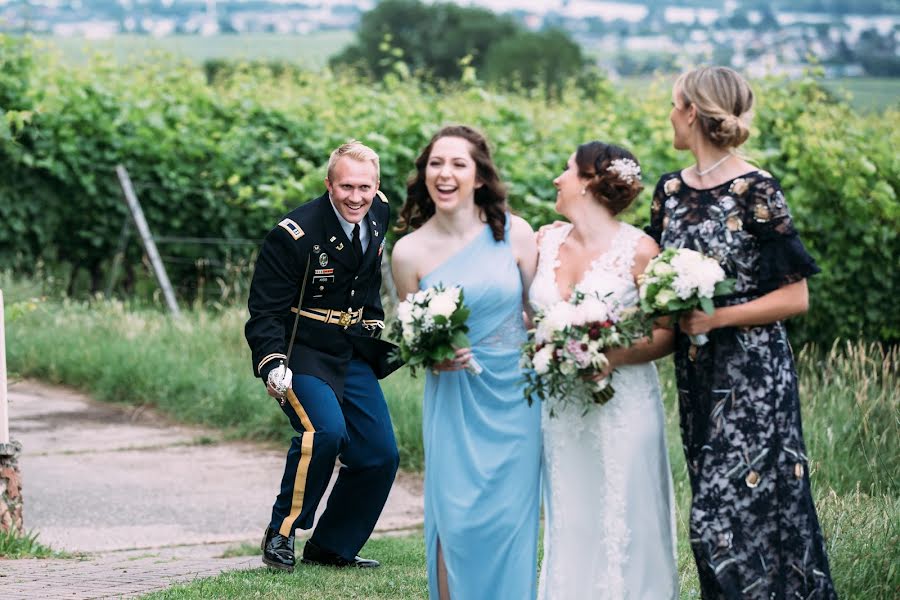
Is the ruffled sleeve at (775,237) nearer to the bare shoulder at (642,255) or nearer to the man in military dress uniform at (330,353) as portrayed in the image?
the bare shoulder at (642,255)

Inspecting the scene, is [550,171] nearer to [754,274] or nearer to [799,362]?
[799,362]

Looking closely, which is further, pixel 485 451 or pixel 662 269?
pixel 485 451

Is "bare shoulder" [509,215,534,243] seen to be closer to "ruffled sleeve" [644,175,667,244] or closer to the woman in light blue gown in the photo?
the woman in light blue gown

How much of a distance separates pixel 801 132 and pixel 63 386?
22.7 ft

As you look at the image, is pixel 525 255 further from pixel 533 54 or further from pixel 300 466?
pixel 533 54

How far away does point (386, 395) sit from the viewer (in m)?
9.44

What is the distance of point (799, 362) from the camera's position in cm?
1047

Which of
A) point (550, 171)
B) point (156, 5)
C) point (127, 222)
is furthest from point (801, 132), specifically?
point (156, 5)

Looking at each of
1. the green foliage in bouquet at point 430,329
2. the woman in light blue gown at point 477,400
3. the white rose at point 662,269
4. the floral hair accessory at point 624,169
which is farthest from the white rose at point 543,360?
the floral hair accessory at point 624,169

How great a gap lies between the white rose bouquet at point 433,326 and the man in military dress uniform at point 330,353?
106 cm

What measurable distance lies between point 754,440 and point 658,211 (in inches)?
35.9

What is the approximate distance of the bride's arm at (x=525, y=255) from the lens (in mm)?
5098

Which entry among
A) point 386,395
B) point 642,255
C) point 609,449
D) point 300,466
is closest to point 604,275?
point 642,255

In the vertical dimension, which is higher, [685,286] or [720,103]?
[720,103]
